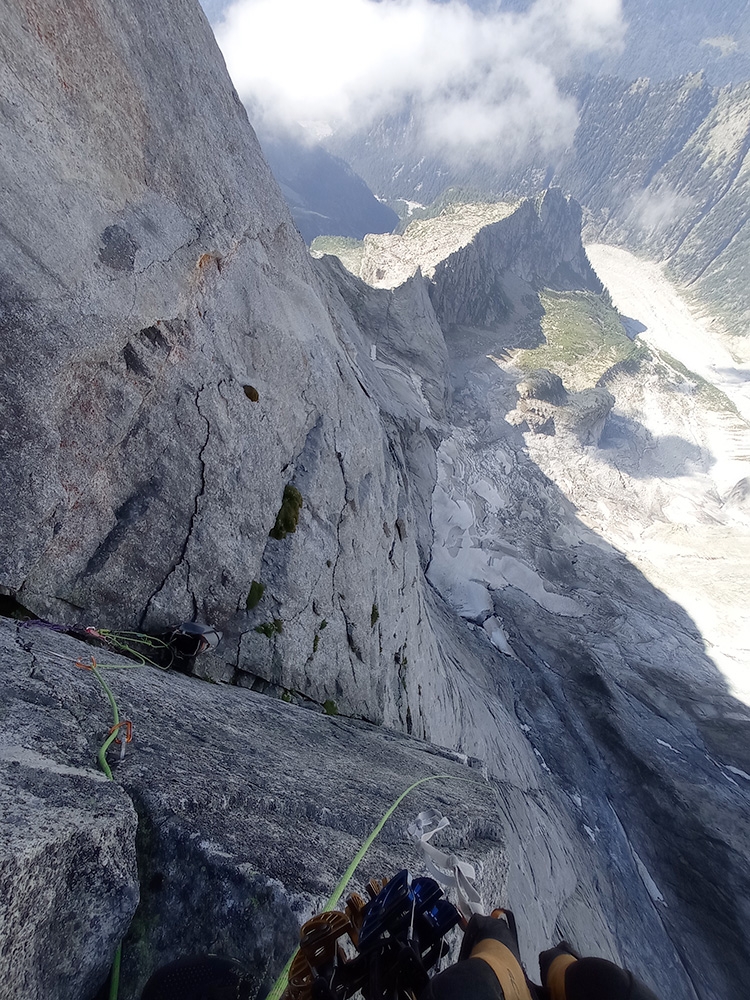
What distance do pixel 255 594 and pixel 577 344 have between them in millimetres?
114936

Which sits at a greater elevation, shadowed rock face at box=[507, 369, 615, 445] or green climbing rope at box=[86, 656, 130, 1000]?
shadowed rock face at box=[507, 369, 615, 445]

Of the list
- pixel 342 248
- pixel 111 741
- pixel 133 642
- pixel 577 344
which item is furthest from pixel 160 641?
pixel 342 248

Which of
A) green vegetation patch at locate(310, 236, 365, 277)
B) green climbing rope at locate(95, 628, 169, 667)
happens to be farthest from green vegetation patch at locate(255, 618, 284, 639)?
green vegetation patch at locate(310, 236, 365, 277)

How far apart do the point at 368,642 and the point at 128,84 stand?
13626 mm

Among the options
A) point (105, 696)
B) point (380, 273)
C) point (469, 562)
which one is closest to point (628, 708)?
point (469, 562)

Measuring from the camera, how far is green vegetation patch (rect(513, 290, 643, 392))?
322 feet

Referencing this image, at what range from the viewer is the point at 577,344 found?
109 metres

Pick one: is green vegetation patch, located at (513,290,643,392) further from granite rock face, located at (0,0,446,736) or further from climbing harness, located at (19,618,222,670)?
climbing harness, located at (19,618,222,670)

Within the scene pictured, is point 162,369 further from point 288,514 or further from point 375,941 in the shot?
point 375,941

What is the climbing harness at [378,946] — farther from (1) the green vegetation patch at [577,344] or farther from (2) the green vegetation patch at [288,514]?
(1) the green vegetation patch at [577,344]

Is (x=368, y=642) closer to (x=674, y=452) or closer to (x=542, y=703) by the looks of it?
(x=542, y=703)

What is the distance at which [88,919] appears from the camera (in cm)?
358

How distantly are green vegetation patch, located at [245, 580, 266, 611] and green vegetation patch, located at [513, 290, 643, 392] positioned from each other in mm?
90310

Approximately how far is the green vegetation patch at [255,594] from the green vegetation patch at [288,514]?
1.21 meters
